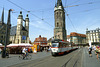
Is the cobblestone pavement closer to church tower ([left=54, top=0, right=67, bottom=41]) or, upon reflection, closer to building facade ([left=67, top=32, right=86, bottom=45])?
church tower ([left=54, top=0, right=67, bottom=41])

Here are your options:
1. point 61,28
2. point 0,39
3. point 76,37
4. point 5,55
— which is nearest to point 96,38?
point 76,37

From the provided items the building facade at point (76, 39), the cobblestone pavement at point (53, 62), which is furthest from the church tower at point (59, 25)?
the cobblestone pavement at point (53, 62)

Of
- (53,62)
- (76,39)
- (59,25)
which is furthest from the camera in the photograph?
(76,39)

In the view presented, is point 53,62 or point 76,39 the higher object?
point 76,39

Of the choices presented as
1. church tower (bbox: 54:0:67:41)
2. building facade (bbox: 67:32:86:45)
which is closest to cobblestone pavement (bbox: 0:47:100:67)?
church tower (bbox: 54:0:67:41)

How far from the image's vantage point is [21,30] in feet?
244

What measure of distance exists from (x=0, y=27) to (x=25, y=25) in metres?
18.4

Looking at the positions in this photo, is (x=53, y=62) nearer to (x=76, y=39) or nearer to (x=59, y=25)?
(x=59, y=25)

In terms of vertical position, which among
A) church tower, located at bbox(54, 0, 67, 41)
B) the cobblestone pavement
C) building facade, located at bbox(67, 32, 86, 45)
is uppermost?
church tower, located at bbox(54, 0, 67, 41)

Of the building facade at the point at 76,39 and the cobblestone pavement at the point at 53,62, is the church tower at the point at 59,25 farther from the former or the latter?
the cobblestone pavement at the point at 53,62

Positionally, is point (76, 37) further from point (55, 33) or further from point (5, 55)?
point (5, 55)

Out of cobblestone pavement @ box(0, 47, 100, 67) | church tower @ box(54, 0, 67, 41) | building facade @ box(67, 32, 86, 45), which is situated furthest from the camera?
building facade @ box(67, 32, 86, 45)

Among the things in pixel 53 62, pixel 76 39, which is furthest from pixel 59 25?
pixel 53 62

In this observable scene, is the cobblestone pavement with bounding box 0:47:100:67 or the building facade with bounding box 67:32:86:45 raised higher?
the building facade with bounding box 67:32:86:45
